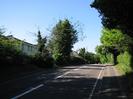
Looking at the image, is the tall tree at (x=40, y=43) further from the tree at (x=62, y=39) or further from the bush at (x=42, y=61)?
the bush at (x=42, y=61)

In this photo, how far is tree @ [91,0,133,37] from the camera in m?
20.4

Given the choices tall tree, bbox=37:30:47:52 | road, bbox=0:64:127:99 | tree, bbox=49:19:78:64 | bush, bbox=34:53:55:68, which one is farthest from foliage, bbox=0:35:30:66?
tree, bbox=49:19:78:64

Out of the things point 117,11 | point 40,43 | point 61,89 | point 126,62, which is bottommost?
point 61,89

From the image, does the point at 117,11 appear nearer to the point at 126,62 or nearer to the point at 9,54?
the point at 126,62

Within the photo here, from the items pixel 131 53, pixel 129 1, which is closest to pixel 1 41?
pixel 131 53

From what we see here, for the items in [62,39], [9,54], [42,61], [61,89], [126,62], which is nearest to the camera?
[61,89]

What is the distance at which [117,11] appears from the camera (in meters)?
21.1

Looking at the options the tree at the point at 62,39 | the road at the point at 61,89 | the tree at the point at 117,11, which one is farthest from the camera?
the tree at the point at 62,39

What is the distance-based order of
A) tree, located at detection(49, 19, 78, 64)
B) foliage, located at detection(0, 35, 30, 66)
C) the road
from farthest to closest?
tree, located at detection(49, 19, 78, 64) → foliage, located at detection(0, 35, 30, 66) → the road

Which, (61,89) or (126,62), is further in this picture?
(126,62)

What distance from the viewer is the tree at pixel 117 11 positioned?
66.8 feet

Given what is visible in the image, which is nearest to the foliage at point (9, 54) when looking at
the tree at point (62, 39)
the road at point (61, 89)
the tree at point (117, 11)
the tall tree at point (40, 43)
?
the road at point (61, 89)

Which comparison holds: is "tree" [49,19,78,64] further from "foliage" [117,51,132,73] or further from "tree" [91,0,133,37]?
"tree" [91,0,133,37]

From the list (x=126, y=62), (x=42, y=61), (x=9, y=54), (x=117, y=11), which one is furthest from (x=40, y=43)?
(x=117, y=11)
